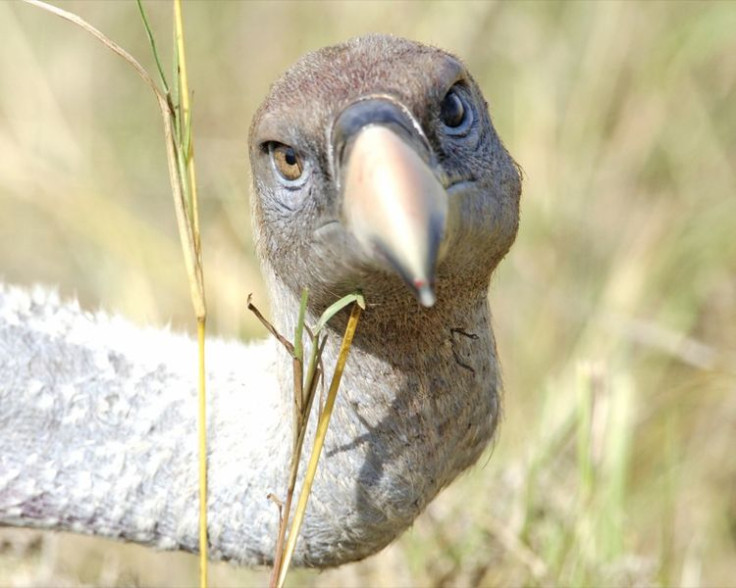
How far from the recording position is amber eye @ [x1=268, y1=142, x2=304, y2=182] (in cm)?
277

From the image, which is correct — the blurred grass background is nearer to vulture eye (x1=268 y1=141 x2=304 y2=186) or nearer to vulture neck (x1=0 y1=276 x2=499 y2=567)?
vulture neck (x1=0 y1=276 x2=499 y2=567)

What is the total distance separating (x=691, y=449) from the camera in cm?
509

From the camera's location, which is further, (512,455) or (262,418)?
(512,455)

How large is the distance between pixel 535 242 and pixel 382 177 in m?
3.43

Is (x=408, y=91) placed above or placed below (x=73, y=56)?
below

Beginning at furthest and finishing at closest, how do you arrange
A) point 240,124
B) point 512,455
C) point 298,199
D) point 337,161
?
point 240,124 → point 512,455 → point 298,199 → point 337,161

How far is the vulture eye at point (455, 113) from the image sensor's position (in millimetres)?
2766

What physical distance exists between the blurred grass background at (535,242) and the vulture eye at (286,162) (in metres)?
1.44

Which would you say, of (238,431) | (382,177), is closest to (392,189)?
(382,177)

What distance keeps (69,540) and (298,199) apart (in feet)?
7.77

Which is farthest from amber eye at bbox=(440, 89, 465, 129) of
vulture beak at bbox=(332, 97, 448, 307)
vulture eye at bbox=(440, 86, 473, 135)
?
vulture beak at bbox=(332, 97, 448, 307)

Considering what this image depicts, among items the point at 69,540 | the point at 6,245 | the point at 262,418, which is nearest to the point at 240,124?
the point at 6,245

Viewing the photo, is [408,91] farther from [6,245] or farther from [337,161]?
[6,245]

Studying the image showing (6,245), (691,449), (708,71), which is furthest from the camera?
(6,245)
